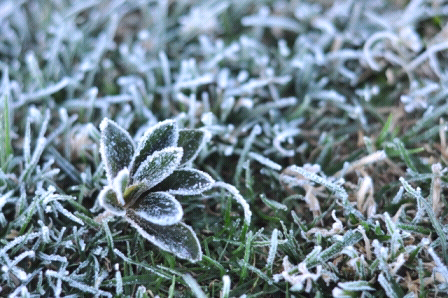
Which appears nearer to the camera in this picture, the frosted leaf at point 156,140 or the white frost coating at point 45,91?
the frosted leaf at point 156,140

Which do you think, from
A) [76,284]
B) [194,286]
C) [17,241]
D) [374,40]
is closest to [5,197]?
[17,241]

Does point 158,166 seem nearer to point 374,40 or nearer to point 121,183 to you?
point 121,183

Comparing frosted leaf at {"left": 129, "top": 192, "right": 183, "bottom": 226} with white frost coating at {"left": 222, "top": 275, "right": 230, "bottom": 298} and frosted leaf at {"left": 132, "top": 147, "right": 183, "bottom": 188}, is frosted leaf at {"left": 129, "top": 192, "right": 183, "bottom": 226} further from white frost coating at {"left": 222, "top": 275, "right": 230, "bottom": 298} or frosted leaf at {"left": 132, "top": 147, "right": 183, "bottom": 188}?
white frost coating at {"left": 222, "top": 275, "right": 230, "bottom": 298}

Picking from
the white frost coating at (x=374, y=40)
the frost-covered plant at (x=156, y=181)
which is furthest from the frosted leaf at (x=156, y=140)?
the white frost coating at (x=374, y=40)

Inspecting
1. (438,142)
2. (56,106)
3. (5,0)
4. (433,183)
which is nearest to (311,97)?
(438,142)

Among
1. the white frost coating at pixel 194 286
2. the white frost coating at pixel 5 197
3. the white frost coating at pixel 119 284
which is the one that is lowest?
the white frost coating at pixel 194 286

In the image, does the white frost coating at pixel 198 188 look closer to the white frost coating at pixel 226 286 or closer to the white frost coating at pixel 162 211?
the white frost coating at pixel 162 211
